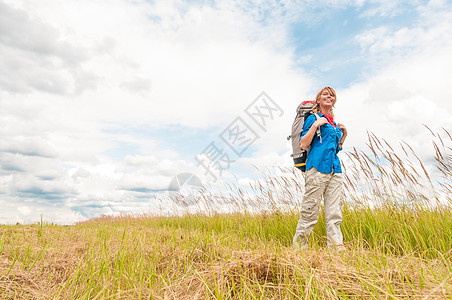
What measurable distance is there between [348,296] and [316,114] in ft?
8.17

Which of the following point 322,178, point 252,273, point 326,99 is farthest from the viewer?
point 326,99

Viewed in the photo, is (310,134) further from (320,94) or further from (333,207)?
(333,207)

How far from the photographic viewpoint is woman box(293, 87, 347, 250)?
3.65 metres

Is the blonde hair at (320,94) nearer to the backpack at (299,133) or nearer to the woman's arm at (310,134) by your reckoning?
the backpack at (299,133)

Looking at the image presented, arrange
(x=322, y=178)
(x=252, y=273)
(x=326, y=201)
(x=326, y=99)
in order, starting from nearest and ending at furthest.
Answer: (x=252, y=273)
(x=322, y=178)
(x=326, y=201)
(x=326, y=99)

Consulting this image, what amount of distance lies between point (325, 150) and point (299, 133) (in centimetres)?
47

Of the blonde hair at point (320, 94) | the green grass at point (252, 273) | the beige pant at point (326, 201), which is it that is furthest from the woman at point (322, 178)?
the green grass at point (252, 273)

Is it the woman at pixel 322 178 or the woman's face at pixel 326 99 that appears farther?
the woman's face at pixel 326 99

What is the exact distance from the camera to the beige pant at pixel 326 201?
3650 mm

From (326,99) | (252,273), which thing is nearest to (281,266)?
(252,273)

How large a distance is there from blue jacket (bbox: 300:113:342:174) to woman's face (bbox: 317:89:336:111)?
10.8 inches

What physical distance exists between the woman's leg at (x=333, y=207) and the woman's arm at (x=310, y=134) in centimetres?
55

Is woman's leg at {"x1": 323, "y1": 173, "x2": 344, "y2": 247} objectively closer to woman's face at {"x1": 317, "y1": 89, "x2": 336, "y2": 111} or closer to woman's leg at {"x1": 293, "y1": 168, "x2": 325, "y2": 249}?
woman's leg at {"x1": 293, "y1": 168, "x2": 325, "y2": 249}

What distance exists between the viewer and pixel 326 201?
378cm
